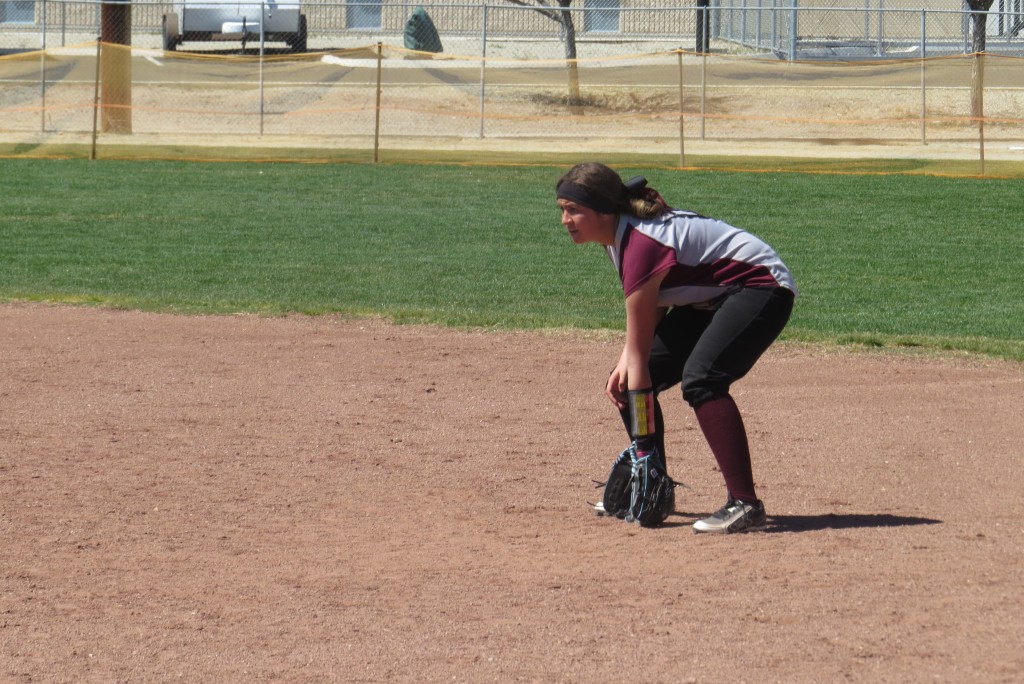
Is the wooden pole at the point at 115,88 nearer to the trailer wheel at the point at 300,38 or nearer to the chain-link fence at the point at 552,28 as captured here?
the chain-link fence at the point at 552,28

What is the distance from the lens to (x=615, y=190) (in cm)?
540

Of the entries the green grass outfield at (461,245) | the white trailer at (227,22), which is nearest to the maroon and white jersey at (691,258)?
the green grass outfield at (461,245)

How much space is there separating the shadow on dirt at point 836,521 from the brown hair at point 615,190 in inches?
58.0

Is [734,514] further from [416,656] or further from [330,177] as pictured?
[330,177]

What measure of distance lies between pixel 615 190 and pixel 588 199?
0.11 metres

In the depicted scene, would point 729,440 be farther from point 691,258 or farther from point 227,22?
Result: point 227,22

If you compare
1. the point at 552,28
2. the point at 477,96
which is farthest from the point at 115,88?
the point at 552,28

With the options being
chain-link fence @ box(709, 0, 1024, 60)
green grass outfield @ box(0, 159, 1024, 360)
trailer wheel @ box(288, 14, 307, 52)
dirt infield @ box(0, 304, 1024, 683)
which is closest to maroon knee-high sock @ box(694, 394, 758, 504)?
dirt infield @ box(0, 304, 1024, 683)

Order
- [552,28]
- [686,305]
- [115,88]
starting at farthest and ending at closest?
[552,28], [115,88], [686,305]

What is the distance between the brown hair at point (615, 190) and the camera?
17.6 feet

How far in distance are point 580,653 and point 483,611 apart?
1.70 ft

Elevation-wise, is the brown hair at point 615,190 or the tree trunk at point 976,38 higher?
the tree trunk at point 976,38

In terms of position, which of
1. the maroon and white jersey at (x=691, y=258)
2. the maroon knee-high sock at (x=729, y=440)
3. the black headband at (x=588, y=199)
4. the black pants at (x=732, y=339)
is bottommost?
the maroon knee-high sock at (x=729, y=440)

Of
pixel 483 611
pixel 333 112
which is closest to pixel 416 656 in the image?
pixel 483 611
